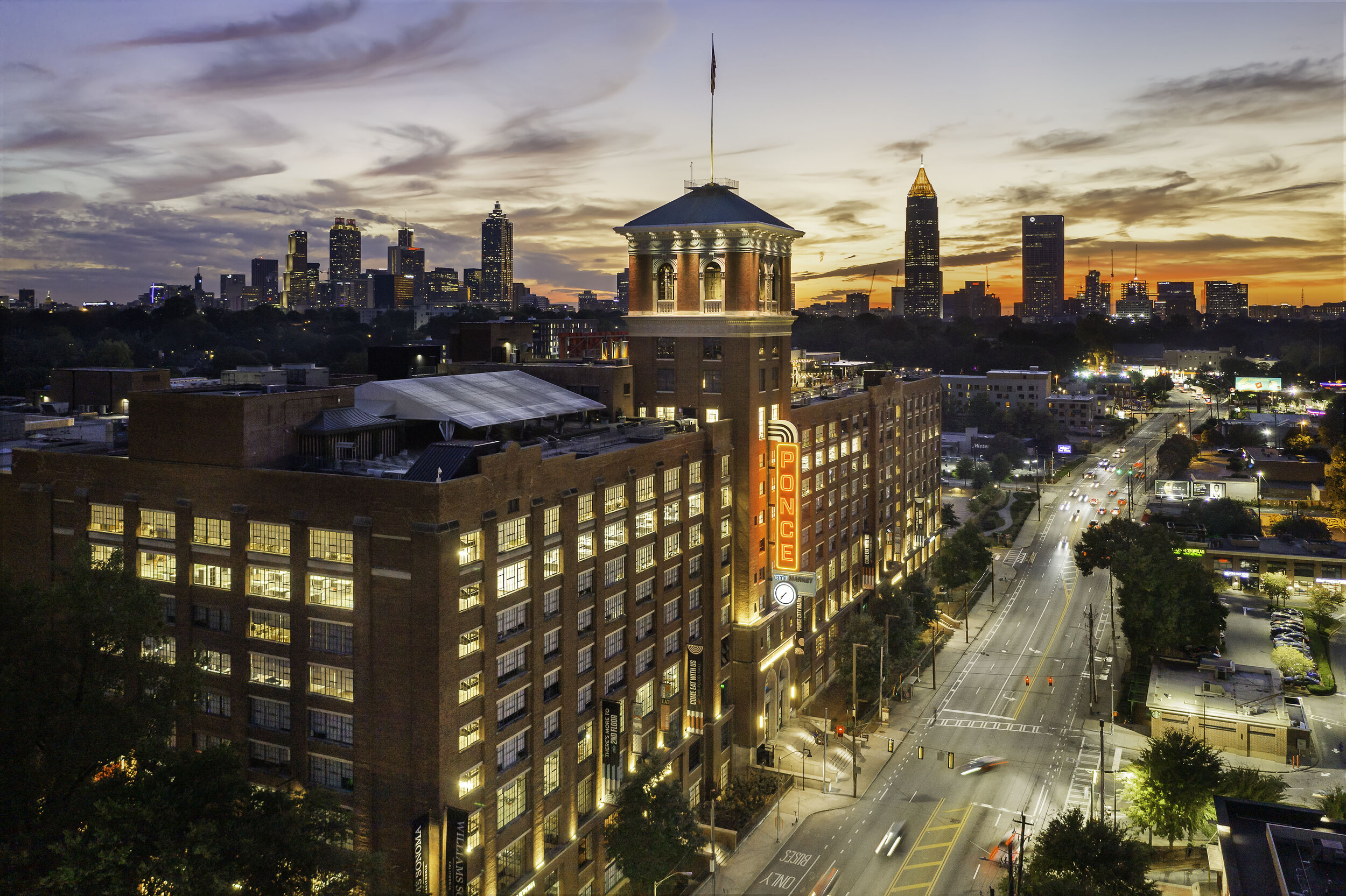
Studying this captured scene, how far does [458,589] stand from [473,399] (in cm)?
2229

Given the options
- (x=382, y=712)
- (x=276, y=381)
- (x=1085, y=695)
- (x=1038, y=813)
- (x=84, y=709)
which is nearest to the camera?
(x=84, y=709)

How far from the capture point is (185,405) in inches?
2016

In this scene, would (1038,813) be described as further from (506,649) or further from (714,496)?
(506,649)

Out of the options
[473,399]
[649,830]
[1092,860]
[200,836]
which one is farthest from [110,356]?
[1092,860]

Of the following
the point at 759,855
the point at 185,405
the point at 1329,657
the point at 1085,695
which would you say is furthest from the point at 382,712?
the point at 1329,657

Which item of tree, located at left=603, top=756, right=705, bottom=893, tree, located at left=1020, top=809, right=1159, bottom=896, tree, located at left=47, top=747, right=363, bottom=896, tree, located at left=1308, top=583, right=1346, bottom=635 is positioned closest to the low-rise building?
tree, located at left=1308, top=583, right=1346, bottom=635

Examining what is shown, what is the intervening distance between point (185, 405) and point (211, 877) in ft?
85.8

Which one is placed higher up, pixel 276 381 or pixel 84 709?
pixel 276 381

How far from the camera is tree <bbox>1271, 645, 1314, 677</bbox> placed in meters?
88.8

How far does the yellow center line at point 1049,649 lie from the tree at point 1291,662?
850 inches

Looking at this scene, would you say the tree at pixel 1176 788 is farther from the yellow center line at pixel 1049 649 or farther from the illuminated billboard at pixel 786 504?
the illuminated billboard at pixel 786 504

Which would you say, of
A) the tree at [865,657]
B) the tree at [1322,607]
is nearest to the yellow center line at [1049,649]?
the tree at [865,657]

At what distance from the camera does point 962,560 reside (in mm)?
120750

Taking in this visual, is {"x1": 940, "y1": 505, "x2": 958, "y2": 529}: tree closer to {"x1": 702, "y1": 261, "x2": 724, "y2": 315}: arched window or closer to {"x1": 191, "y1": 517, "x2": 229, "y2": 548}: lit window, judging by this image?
{"x1": 702, "y1": 261, "x2": 724, "y2": 315}: arched window
